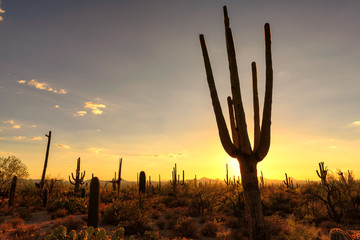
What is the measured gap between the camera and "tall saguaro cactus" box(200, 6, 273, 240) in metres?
5.13

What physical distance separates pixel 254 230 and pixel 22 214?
14.2 meters

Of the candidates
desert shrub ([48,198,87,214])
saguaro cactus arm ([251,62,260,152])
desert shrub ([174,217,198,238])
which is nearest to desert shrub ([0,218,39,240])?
desert shrub ([48,198,87,214])

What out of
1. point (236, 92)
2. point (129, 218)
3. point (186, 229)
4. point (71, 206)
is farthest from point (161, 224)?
point (236, 92)

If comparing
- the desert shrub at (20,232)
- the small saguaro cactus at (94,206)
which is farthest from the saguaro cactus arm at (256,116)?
Answer: the desert shrub at (20,232)

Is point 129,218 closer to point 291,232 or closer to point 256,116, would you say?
point 291,232

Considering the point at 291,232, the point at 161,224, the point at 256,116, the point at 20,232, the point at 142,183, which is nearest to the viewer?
the point at 256,116

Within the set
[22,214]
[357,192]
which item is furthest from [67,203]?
[357,192]

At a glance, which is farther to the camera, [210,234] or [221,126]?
[210,234]

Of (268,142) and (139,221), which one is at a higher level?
(268,142)

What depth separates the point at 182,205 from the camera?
56.5 feet

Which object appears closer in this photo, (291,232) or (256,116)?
(256,116)

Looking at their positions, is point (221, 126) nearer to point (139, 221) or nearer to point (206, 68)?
point (206, 68)

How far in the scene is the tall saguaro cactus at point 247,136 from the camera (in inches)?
202

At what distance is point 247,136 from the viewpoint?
552 cm
